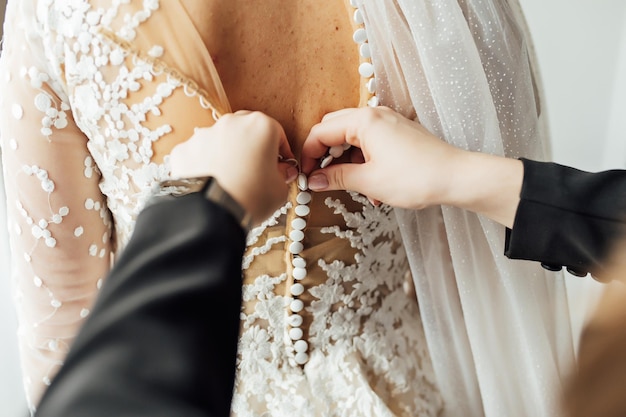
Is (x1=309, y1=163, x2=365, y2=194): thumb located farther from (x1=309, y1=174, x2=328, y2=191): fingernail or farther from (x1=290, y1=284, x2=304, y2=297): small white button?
(x1=290, y1=284, x2=304, y2=297): small white button

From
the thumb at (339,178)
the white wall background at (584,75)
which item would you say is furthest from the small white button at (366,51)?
the white wall background at (584,75)

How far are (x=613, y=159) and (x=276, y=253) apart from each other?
1375 mm

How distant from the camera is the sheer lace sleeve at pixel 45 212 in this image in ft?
1.97

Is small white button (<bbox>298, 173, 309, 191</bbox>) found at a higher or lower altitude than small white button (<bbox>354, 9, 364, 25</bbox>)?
lower

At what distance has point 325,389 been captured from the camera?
67 cm

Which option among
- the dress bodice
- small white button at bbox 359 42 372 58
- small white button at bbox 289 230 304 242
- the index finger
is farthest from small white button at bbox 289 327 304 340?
small white button at bbox 359 42 372 58

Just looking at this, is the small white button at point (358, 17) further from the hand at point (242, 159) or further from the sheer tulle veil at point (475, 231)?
the hand at point (242, 159)

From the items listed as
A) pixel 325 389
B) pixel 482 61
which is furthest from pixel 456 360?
pixel 482 61

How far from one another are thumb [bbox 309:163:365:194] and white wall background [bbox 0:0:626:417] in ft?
3.23

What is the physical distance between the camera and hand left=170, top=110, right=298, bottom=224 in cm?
47

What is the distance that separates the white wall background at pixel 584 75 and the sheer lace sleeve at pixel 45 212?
112cm

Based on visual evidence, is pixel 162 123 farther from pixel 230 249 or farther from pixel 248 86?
pixel 230 249

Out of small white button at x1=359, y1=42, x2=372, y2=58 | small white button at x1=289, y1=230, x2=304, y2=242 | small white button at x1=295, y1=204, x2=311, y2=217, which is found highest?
small white button at x1=359, y1=42, x2=372, y2=58

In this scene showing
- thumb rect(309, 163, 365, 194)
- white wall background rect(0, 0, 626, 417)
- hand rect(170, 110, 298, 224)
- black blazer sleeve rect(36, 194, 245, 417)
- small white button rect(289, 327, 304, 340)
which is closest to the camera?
black blazer sleeve rect(36, 194, 245, 417)
